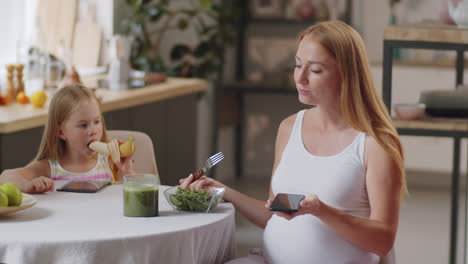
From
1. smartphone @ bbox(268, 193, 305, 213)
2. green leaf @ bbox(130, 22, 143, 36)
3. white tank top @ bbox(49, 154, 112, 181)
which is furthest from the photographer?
green leaf @ bbox(130, 22, 143, 36)

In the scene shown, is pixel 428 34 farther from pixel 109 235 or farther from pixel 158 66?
pixel 158 66

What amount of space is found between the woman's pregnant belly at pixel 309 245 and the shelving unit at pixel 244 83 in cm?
391

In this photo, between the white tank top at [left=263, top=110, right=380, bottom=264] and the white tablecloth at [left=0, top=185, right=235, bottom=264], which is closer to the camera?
the white tablecloth at [left=0, top=185, right=235, bottom=264]

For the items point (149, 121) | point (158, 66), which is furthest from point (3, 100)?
point (158, 66)

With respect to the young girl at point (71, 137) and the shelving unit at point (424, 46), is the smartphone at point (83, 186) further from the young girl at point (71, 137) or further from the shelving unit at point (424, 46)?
the shelving unit at point (424, 46)

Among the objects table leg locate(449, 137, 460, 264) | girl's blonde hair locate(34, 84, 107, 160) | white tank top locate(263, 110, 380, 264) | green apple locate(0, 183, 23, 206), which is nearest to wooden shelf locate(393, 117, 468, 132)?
table leg locate(449, 137, 460, 264)

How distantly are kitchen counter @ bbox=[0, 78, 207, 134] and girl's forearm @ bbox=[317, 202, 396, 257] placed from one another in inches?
68.1

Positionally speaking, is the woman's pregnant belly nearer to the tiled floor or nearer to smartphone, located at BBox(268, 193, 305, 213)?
smartphone, located at BBox(268, 193, 305, 213)

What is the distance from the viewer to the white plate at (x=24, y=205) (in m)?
2.14

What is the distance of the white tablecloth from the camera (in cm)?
198

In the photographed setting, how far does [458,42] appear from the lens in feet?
10.1

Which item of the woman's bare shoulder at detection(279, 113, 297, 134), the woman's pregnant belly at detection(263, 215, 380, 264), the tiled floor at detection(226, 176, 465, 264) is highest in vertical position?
the woman's bare shoulder at detection(279, 113, 297, 134)

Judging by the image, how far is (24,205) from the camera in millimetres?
2188

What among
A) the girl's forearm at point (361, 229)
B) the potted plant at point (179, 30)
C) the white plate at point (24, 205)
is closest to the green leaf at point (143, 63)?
the potted plant at point (179, 30)
